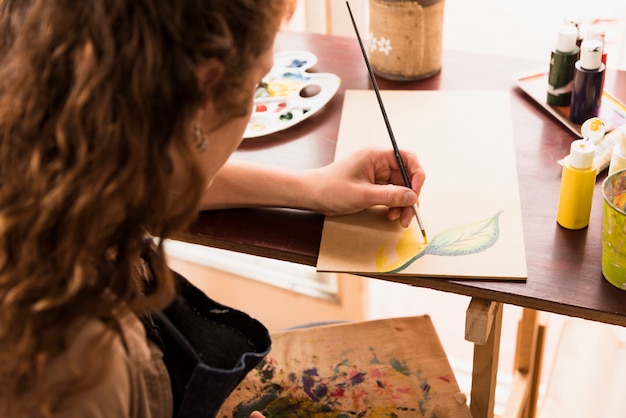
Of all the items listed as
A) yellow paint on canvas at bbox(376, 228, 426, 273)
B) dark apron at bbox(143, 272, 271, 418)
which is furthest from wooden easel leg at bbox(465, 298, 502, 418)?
dark apron at bbox(143, 272, 271, 418)

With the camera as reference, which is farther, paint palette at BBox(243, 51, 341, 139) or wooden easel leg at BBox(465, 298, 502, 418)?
paint palette at BBox(243, 51, 341, 139)

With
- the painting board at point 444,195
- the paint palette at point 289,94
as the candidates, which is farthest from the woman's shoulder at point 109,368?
the paint palette at point 289,94

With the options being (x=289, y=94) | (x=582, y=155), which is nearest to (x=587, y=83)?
(x=582, y=155)

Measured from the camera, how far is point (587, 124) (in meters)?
0.96

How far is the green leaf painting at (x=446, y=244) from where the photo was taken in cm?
88

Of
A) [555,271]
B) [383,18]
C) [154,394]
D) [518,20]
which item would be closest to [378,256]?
[555,271]

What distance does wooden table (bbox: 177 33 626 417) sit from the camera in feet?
2.73

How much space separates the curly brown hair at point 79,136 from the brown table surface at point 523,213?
0.33 metres

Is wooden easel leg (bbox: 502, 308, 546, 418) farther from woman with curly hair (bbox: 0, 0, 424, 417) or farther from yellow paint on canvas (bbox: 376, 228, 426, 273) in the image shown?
woman with curly hair (bbox: 0, 0, 424, 417)

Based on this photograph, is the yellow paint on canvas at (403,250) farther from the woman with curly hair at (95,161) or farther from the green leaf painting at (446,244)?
the woman with curly hair at (95,161)

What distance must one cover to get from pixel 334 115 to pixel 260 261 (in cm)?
85

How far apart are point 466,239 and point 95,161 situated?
47 cm

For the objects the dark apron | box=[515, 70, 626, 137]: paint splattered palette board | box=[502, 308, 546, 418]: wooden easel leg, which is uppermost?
box=[515, 70, 626, 137]: paint splattered palette board

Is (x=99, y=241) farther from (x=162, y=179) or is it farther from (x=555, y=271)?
(x=555, y=271)
